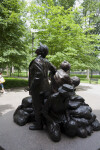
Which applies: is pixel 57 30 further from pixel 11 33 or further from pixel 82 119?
pixel 82 119

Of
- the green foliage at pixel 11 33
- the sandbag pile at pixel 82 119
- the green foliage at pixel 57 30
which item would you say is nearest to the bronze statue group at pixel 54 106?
the sandbag pile at pixel 82 119

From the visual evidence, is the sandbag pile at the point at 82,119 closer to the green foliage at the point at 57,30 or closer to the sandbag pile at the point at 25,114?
the sandbag pile at the point at 25,114

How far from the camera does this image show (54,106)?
2.94m

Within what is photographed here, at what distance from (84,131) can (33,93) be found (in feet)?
4.93

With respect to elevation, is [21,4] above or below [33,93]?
above

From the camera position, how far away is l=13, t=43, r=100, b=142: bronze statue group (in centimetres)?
279

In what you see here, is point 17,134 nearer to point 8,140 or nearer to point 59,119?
point 8,140

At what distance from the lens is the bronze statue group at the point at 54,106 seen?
2.79 metres

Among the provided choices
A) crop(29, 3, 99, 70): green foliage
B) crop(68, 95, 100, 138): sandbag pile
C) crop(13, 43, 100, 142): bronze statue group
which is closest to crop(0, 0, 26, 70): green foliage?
crop(29, 3, 99, 70): green foliage

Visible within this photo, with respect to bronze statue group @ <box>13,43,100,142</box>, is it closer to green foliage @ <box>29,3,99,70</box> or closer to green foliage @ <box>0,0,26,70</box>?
green foliage @ <box>29,3,99,70</box>

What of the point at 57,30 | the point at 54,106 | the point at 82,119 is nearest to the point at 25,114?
the point at 54,106

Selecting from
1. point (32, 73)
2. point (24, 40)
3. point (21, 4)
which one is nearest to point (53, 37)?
point (24, 40)

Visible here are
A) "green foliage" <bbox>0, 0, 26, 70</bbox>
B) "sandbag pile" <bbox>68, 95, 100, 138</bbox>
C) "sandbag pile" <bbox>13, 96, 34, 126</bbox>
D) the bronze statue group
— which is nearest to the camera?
the bronze statue group

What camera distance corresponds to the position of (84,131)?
9.59ft
